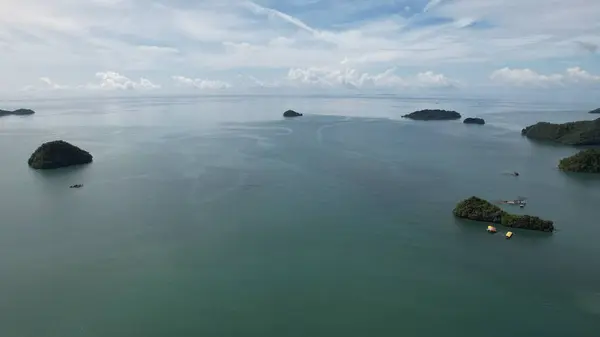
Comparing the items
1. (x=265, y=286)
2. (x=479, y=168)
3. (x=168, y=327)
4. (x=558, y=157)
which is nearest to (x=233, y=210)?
(x=265, y=286)

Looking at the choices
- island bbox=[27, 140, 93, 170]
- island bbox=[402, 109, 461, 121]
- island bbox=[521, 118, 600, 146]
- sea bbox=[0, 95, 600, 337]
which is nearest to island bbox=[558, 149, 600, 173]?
sea bbox=[0, 95, 600, 337]

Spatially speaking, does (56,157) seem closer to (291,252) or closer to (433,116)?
(291,252)

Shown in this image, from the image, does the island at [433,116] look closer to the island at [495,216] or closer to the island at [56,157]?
the island at [56,157]

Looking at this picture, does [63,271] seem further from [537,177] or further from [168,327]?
[537,177]

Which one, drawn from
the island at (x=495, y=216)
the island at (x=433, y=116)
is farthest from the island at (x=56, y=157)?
the island at (x=433, y=116)

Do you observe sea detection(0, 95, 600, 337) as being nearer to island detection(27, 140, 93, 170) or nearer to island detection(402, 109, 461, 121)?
island detection(27, 140, 93, 170)

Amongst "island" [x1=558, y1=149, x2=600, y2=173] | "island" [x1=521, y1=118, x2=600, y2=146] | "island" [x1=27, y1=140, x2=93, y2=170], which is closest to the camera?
"island" [x1=558, y1=149, x2=600, y2=173]
